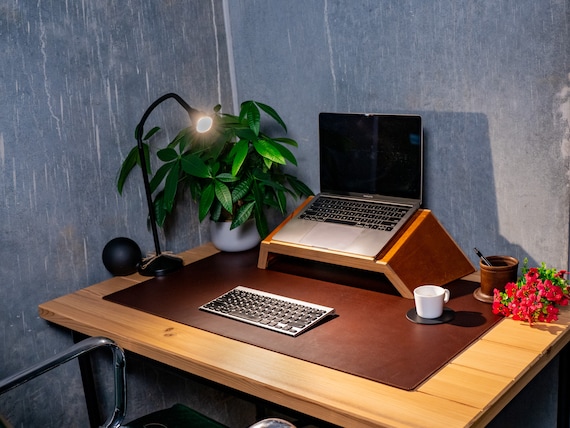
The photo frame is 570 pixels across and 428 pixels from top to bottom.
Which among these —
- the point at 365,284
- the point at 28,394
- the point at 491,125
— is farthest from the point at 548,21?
the point at 28,394

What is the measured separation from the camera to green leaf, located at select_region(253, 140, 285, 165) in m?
2.07

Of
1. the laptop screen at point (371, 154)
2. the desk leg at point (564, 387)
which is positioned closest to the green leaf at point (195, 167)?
the laptop screen at point (371, 154)

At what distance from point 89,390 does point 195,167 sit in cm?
72

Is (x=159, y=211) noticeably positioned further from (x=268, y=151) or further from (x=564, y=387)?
(x=564, y=387)

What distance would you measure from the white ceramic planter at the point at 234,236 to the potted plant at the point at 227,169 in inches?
1.0

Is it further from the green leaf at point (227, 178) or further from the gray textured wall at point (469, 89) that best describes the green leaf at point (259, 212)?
the gray textured wall at point (469, 89)

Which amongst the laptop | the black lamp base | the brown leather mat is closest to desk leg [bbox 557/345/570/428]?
the brown leather mat

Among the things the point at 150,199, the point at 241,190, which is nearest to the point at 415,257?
the point at 241,190

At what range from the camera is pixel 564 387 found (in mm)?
1708

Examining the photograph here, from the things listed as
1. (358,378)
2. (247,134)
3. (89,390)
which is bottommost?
(89,390)

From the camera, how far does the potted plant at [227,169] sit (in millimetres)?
2076

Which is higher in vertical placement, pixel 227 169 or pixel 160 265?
pixel 227 169

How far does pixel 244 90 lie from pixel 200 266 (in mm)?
650

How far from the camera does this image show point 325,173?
6.88 feet
